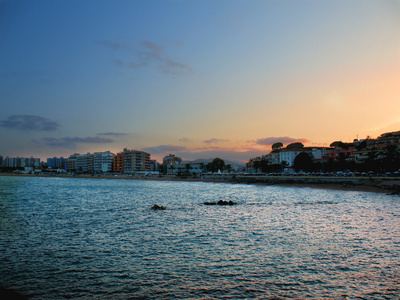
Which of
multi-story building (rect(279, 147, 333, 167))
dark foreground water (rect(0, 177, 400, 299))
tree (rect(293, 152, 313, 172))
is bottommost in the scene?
dark foreground water (rect(0, 177, 400, 299))

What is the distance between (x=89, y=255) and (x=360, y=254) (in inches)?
549

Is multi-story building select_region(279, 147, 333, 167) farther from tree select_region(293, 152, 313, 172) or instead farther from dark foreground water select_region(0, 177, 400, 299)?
dark foreground water select_region(0, 177, 400, 299)

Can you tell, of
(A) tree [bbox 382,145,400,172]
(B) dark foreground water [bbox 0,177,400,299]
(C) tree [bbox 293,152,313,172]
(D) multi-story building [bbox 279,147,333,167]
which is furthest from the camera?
(D) multi-story building [bbox 279,147,333,167]

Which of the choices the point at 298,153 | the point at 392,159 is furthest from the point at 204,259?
the point at 298,153

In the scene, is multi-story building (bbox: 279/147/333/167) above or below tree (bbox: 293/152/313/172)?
above

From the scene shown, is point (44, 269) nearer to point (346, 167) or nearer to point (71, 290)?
point (71, 290)

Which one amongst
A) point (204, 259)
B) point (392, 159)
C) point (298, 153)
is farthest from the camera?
point (298, 153)

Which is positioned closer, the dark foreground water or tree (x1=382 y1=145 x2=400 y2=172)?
the dark foreground water

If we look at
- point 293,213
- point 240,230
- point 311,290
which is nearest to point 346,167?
point 293,213

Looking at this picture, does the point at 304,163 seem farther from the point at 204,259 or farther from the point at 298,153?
the point at 204,259

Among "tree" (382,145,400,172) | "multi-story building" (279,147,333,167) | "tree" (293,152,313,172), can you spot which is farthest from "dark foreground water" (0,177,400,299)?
"multi-story building" (279,147,333,167)

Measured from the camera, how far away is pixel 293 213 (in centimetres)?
3027

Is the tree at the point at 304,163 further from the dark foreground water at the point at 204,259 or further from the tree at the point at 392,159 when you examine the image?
the dark foreground water at the point at 204,259

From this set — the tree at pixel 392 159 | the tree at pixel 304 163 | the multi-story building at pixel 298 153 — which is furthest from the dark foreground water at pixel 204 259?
the multi-story building at pixel 298 153
